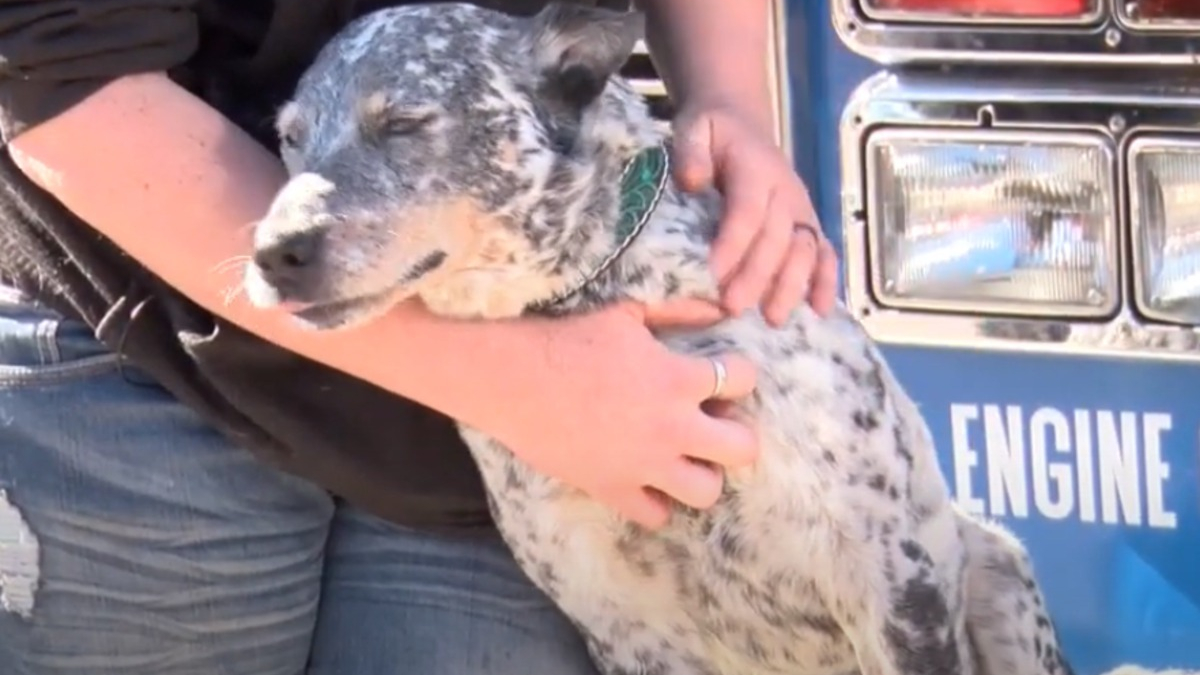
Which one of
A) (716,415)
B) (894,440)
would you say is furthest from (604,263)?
(894,440)

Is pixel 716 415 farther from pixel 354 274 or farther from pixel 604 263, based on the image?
pixel 354 274

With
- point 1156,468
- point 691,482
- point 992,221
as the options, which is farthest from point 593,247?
point 1156,468

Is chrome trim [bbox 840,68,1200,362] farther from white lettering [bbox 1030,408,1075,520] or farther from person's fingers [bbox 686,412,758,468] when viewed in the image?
person's fingers [bbox 686,412,758,468]

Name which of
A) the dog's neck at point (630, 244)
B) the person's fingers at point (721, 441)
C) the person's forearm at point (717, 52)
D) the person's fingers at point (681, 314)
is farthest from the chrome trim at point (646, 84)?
the person's fingers at point (721, 441)

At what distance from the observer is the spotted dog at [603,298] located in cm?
227

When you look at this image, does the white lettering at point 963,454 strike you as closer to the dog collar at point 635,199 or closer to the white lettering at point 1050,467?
the white lettering at point 1050,467

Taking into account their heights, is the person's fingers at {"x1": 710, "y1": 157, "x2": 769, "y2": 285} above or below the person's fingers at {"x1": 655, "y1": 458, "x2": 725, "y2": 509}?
above

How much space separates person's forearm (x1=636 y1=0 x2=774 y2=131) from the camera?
2576mm

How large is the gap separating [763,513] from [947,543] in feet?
0.95

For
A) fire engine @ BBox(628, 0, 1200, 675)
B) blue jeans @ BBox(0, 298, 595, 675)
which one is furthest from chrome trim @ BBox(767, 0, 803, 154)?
blue jeans @ BBox(0, 298, 595, 675)

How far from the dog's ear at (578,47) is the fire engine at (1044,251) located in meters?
0.36

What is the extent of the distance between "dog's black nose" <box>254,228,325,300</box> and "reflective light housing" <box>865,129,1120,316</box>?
753 mm

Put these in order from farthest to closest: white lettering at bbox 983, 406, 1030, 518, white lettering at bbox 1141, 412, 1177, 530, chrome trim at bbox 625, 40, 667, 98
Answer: chrome trim at bbox 625, 40, 667, 98, white lettering at bbox 983, 406, 1030, 518, white lettering at bbox 1141, 412, 1177, 530

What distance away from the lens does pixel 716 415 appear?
2.40 metres
